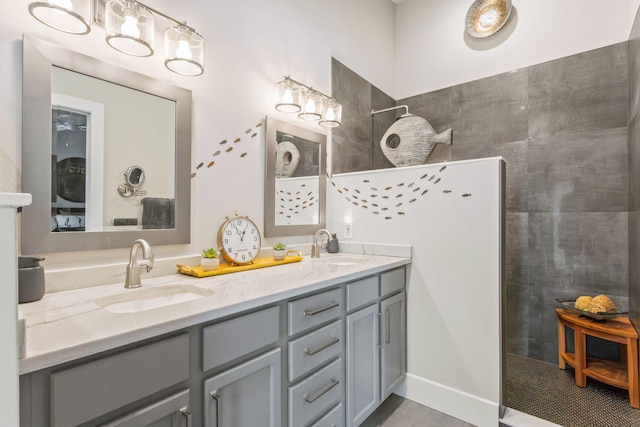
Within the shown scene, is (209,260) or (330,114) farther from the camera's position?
(330,114)

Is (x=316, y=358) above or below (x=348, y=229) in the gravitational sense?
below

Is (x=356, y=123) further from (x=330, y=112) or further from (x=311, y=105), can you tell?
(x=311, y=105)

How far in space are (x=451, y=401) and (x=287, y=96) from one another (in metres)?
2.15

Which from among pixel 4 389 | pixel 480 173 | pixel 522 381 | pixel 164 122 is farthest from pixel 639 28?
pixel 4 389

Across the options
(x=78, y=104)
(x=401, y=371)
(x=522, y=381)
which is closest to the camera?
(x=78, y=104)

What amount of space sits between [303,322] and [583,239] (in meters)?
2.31

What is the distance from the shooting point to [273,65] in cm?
208

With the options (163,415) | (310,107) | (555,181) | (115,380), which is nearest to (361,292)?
(163,415)

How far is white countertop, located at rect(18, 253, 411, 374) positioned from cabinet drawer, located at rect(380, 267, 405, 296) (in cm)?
27

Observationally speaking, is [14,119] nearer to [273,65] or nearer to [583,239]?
[273,65]

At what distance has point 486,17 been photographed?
110 inches

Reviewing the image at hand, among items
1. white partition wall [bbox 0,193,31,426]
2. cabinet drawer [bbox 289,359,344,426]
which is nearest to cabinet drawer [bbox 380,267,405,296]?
cabinet drawer [bbox 289,359,344,426]

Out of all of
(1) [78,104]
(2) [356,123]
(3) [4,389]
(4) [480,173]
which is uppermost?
→ (2) [356,123]

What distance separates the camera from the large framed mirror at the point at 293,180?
2.04 meters
